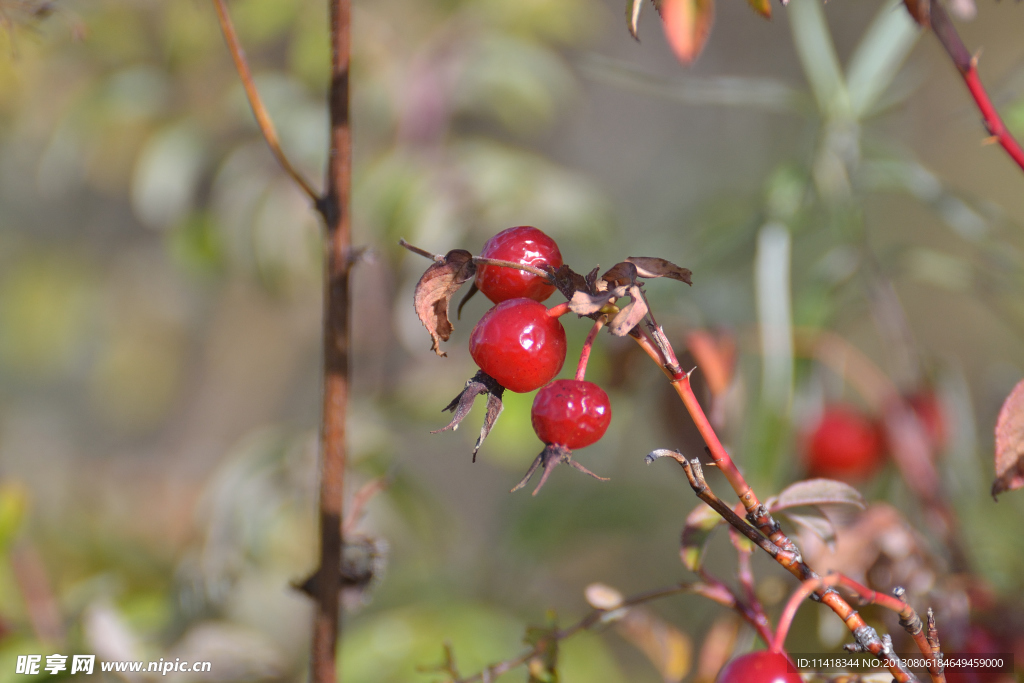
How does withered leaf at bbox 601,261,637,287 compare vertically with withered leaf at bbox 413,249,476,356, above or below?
below

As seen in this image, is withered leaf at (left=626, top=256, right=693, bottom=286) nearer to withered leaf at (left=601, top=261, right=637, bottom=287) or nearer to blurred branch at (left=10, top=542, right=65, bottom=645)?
withered leaf at (left=601, top=261, right=637, bottom=287)

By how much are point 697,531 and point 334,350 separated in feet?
0.54

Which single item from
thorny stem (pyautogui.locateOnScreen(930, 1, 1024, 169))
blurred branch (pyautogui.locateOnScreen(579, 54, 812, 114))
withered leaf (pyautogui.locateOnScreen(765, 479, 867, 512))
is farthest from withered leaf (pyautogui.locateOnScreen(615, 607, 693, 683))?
blurred branch (pyautogui.locateOnScreen(579, 54, 812, 114))

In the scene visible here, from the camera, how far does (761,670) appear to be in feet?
0.70

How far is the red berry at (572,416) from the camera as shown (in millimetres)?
218

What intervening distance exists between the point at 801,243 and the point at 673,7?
20.4 inches

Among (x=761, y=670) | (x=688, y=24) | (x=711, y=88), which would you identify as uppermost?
(x=711, y=88)

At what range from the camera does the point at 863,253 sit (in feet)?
1.78

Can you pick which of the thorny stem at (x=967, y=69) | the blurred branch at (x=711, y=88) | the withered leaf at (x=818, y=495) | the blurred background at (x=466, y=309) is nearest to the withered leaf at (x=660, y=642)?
the blurred background at (x=466, y=309)

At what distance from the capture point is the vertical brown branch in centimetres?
27

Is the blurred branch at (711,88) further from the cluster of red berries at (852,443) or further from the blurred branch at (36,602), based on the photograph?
the blurred branch at (36,602)

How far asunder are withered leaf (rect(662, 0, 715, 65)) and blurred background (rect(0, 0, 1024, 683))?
0.17 metres

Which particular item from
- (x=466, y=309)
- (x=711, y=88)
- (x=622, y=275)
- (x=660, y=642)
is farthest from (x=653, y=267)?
(x=466, y=309)

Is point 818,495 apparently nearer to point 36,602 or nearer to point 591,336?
point 591,336
